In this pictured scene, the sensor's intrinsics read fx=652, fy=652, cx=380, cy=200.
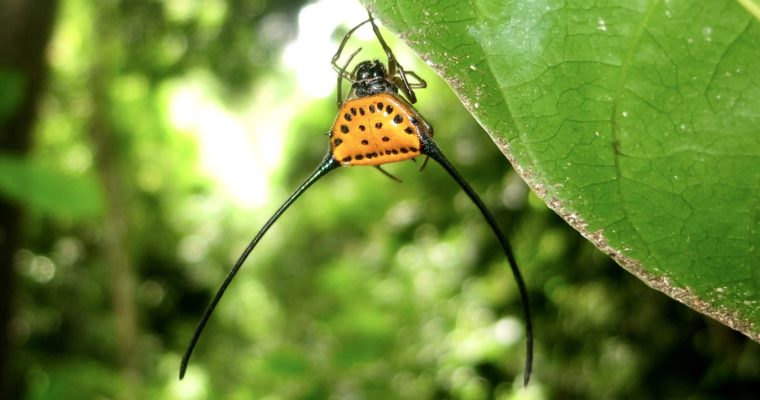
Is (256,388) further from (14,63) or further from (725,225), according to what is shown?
(725,225)

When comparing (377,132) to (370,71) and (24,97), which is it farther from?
(24,97)

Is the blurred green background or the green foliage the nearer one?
the green foliage

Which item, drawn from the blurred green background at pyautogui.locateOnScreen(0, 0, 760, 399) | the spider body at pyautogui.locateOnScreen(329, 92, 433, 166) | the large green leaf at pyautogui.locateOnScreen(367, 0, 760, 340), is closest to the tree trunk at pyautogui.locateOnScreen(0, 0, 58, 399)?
the blurred green background at pyautogui.locateOnScreen(0, 0, 760, 399)

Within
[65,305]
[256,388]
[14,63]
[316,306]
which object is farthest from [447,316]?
[65,305]

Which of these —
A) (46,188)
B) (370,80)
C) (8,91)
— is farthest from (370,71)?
(8,91)

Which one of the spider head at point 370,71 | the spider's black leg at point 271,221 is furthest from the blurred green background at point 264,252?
the spider's black leg at point 271,221

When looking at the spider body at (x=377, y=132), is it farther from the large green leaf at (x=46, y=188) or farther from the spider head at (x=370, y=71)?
the large green leaf at (x=46, y=188)

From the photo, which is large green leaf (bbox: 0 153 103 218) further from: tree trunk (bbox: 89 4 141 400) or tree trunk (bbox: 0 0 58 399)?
tree trunk (bbox: 89 4 141 400)

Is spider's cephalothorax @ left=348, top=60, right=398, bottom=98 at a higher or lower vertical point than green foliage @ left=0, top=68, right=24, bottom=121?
lower
